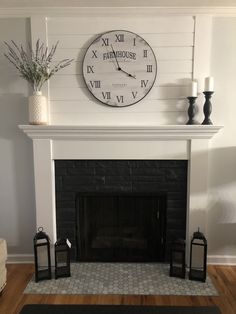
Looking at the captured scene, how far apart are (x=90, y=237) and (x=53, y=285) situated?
21.4 inches

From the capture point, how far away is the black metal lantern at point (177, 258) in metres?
2.43

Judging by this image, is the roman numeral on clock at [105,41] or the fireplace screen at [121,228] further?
the fireplace screen at [121,228]

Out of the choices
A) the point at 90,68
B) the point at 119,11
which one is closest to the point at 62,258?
the point at 90,68

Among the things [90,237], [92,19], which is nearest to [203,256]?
[90,237]

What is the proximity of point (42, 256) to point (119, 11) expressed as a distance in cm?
222

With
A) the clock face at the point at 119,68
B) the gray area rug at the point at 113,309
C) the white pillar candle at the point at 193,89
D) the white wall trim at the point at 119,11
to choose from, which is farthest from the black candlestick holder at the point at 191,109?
the gray area rug at the point at 113,309

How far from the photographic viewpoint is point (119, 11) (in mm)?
2428

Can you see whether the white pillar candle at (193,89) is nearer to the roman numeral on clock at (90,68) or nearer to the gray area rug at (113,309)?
the roman numeral on clock at (90,68)

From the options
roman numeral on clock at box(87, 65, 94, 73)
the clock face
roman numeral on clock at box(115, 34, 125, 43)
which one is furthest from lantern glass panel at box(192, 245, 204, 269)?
roman numeral on clock at box(115, 34, 125, 43)

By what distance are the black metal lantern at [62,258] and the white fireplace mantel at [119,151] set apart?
0.21 m

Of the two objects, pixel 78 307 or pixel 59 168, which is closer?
pixel 78 307

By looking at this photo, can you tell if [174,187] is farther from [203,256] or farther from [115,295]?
[115,295]

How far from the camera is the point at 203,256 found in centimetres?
243

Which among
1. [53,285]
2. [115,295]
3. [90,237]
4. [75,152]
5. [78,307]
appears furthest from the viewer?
[90,237]
